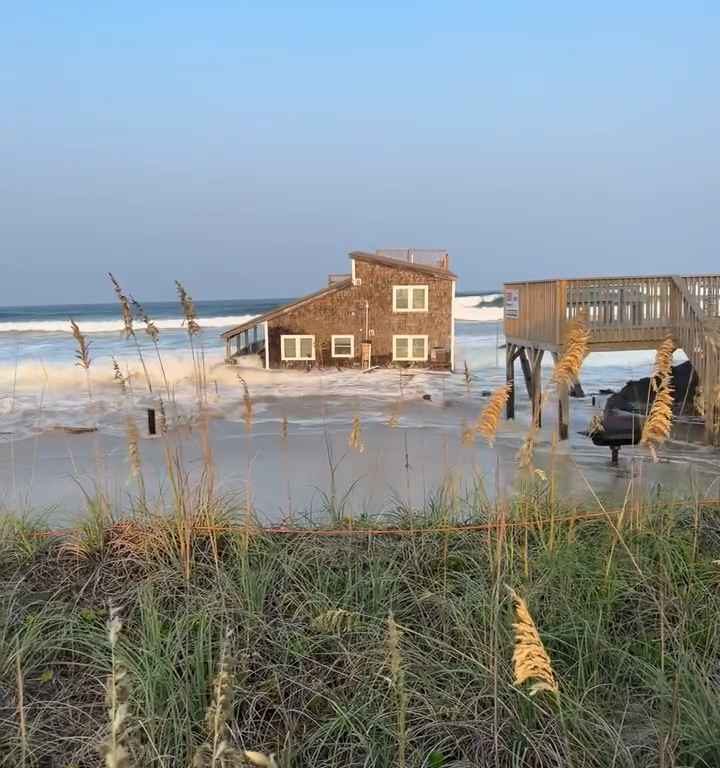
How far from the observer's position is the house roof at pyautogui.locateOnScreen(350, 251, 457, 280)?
88.7 ft

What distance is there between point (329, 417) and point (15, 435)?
5908 millimetres

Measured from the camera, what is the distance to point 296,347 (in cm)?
2762

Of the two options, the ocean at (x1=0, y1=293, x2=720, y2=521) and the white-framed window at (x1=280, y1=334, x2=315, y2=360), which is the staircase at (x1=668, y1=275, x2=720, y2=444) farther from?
the white-framed window at (x1=280, y1=334, x2=315, y2=360)

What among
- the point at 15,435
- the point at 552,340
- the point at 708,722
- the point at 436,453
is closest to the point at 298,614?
the point at 708,722

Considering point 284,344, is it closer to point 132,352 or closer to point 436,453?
point 132,352

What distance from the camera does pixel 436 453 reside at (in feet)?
36.3

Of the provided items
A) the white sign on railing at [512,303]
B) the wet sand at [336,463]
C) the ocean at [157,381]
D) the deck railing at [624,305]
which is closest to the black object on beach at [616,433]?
the wet sand at [336,463]

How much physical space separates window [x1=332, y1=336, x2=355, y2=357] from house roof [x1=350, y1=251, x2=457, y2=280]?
2.90 metres

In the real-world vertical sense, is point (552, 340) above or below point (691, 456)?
above

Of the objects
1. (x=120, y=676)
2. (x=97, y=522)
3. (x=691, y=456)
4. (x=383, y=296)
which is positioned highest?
(x=383, y=296)

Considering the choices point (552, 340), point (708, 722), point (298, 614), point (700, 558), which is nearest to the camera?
point (708, 722)

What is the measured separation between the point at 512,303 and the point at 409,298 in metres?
12.3

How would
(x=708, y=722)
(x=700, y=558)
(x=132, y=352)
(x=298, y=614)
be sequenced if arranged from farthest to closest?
(x=132, y=352), (x=700, y=558), (x=298, y=614), (x=708, y=722)

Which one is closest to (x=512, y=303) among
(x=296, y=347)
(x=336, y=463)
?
(x=336, y=463)
